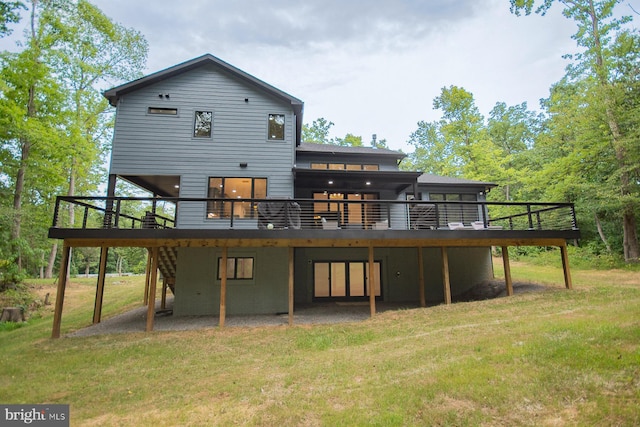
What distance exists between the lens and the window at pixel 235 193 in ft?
36.5

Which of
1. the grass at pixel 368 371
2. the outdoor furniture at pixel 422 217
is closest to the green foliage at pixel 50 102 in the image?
the grass at pixel 368 371

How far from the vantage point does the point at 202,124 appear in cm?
1170

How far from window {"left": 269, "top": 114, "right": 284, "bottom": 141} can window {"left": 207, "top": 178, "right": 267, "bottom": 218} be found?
1808mm

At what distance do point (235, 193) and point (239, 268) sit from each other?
2765mm

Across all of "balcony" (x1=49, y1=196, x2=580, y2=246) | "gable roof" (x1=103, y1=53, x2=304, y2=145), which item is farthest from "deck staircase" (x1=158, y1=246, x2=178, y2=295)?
"gable roof" (x1=103, y1=53, x2=304, y2=145)

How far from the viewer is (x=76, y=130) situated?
15883 millimetres

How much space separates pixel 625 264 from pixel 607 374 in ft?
52.5

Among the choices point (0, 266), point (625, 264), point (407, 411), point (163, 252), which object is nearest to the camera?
point (407, 411)

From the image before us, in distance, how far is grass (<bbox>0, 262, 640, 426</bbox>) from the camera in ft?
12.2

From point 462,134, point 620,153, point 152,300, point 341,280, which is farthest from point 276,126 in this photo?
point 462,134

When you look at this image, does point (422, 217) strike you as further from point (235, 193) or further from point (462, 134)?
point (462, 134)

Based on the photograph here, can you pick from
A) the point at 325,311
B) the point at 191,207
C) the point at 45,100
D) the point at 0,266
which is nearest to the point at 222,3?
the point at 45,100

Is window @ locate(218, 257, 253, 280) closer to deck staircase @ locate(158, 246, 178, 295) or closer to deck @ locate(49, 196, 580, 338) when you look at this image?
deck @ locate(49, 196, 580, 338)

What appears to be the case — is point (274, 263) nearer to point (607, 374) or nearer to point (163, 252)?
point (163, 252)
